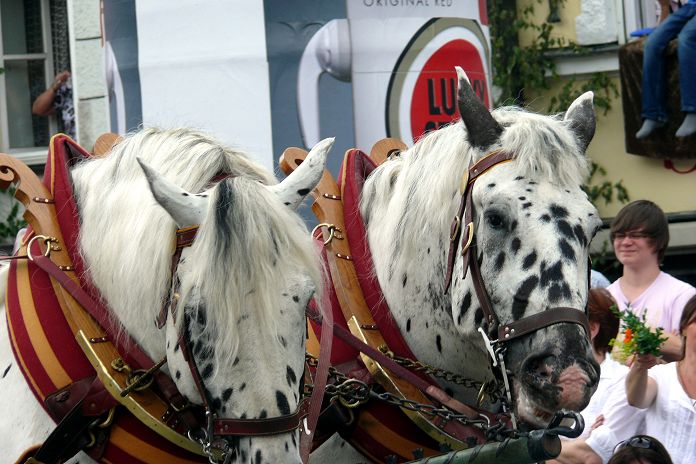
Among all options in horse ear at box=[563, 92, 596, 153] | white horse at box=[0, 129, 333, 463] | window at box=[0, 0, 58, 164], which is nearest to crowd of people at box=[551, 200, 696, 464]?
horse ear at box=[563, 92, 596, 153]

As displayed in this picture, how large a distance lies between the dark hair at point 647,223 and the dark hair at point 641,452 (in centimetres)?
118

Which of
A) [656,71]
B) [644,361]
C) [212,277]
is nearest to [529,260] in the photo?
[212,277]

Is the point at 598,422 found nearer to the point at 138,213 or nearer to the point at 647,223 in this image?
the point at 647,223

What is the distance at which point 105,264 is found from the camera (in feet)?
10.8

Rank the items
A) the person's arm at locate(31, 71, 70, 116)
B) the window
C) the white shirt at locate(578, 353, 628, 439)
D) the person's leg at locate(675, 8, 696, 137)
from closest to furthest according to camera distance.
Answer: the white shirt at locate(578, 353, 628, 439), the person's leg at locate(675, 8, 696, 137), the person's arm at locate(31, 71, 70, 116), the window

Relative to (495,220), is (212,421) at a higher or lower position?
lower

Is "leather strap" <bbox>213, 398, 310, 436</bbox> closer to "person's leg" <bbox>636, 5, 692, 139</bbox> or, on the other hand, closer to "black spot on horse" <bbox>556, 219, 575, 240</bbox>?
"black spot on horse" <bbox>556, 219, 575, 240</bbox>

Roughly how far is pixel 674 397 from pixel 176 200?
2024mm

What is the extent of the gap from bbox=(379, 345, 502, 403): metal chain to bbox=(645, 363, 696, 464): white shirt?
93 cm

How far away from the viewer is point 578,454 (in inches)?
175

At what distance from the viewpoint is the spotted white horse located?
10.2 ft

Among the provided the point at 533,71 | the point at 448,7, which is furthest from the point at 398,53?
the point at 533,71

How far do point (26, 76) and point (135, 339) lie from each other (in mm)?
7045

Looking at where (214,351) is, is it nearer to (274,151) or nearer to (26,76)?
(274,151)
